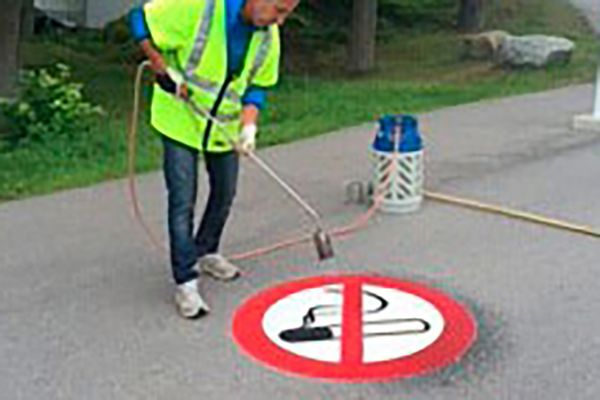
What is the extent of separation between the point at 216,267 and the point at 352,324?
899mm

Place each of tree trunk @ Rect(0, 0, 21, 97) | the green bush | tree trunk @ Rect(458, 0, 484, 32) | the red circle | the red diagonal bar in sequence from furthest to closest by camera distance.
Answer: tree trunk @ Rect(458, 0, 484, 32) → tree trunk @ Rect(0, 0, 21, 97) → the green bush → the red diagonal bar → the red circle

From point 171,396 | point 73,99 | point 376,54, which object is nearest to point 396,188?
point 171,396

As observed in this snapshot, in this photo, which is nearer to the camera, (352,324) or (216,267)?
(352,324)

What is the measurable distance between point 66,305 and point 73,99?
4.38 meters

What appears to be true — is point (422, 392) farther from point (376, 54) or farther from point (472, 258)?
point (376, 54)

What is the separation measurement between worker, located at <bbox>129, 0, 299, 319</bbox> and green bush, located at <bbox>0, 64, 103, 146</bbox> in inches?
158

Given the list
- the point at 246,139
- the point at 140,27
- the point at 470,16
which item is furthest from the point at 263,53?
the point at 470,16

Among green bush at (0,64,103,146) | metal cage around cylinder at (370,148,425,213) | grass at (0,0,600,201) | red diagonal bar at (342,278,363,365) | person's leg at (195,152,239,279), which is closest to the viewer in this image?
red diagonal bar at (342,278,363,365)

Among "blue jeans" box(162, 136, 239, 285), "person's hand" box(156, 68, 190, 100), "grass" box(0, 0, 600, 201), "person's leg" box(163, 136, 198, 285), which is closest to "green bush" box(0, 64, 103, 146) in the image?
"grass" box(0, 0, 600, 201)

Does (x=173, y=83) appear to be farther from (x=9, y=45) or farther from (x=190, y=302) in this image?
(x=9, y=45)

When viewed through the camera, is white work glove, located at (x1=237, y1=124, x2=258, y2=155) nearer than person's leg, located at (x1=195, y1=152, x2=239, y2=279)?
Yes

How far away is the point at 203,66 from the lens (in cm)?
394

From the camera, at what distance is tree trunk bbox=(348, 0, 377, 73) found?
13.7 metres

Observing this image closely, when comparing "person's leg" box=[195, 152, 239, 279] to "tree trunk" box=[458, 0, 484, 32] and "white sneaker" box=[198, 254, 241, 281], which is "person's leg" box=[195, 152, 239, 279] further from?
"tree trunk" box=[458, 0, 484, 32]
